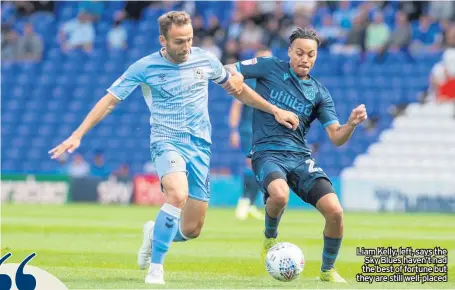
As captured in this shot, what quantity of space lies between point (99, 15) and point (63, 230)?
1567 cm

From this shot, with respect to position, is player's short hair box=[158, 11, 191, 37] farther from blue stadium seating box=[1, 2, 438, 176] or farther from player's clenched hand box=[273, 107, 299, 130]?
blue stadium seating box=[1, 2, 438, 176]

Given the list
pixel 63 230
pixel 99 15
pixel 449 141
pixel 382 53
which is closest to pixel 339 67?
pixel 382 53

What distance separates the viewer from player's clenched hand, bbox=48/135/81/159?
304 inches

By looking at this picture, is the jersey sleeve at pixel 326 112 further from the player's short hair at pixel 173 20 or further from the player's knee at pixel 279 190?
the player's short hair at pixel 173 20

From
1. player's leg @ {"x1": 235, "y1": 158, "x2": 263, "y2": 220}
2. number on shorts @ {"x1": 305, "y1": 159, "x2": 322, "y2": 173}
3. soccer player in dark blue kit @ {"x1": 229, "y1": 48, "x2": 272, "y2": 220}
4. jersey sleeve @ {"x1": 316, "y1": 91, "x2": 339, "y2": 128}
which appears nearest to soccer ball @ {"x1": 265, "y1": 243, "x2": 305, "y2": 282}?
number on shorts @ {"x1": 305, "y1": 159, "x2": 322, "y2": 173}

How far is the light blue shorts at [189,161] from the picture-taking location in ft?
28.0

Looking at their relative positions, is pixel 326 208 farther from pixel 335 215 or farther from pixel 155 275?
pixel 155 275

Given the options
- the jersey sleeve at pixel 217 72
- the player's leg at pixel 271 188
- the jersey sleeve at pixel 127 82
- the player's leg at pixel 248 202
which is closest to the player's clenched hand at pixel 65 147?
the jersey sleeve at pixel 127 82

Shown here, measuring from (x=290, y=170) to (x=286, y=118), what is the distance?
48 cm

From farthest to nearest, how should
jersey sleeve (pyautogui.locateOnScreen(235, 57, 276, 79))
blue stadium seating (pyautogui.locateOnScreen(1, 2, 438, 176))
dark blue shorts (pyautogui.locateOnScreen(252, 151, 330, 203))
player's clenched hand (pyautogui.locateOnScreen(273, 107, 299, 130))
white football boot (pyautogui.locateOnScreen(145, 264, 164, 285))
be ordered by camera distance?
1. blue stadium seating (pyautogui.locateOnScreen(1, 2, 438, 176))
2. jersey sleeve (pyautogui.locateOnScreen(235, 57, 276, 79))
3. player's clenched hand (pyautogui.locateOnScreen(273, 107, 299, 130))
4. dark blue shorts (pyautogui.locateOnScreen(252, 151, 330, 203))
5. white football boot (pyautogui.locateOnScreen(145, 264, 164, 285))

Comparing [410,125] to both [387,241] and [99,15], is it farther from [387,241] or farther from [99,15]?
[387,241]

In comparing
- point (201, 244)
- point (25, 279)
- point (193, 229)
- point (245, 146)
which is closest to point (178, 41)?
point (193, 229)

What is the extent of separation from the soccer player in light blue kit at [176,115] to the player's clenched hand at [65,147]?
9cm

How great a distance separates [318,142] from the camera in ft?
82.0
